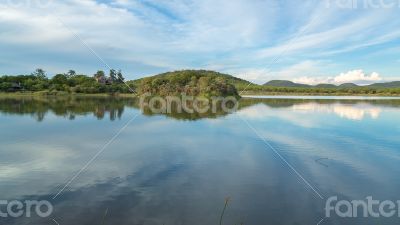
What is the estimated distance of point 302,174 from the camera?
14.3 metres

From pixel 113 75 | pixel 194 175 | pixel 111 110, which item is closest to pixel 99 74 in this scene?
pixel 113 75

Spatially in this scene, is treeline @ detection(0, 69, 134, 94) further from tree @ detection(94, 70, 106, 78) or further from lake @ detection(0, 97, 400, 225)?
lake @ detection(0, 97, 400, 225)

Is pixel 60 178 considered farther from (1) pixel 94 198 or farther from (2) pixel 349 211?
(2) pixel 349 211

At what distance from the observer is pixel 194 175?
13.8 meters

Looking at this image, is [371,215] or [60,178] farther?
[60,178]

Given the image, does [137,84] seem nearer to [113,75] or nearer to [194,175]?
[113,75]

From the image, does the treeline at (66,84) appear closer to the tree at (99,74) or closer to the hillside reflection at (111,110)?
the tree at (99,74)

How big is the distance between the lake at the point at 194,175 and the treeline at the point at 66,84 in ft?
326

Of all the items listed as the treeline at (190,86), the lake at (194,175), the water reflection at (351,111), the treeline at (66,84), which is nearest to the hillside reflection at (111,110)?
the water reflection at (351,111)

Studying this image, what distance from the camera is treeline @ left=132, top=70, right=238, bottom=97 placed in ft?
308

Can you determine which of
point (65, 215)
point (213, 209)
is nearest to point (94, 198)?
point (65, 215)

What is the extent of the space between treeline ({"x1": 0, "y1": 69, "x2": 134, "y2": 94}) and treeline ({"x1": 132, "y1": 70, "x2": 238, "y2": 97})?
1850 cm

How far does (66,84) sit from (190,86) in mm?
53748

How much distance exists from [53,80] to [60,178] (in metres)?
130
